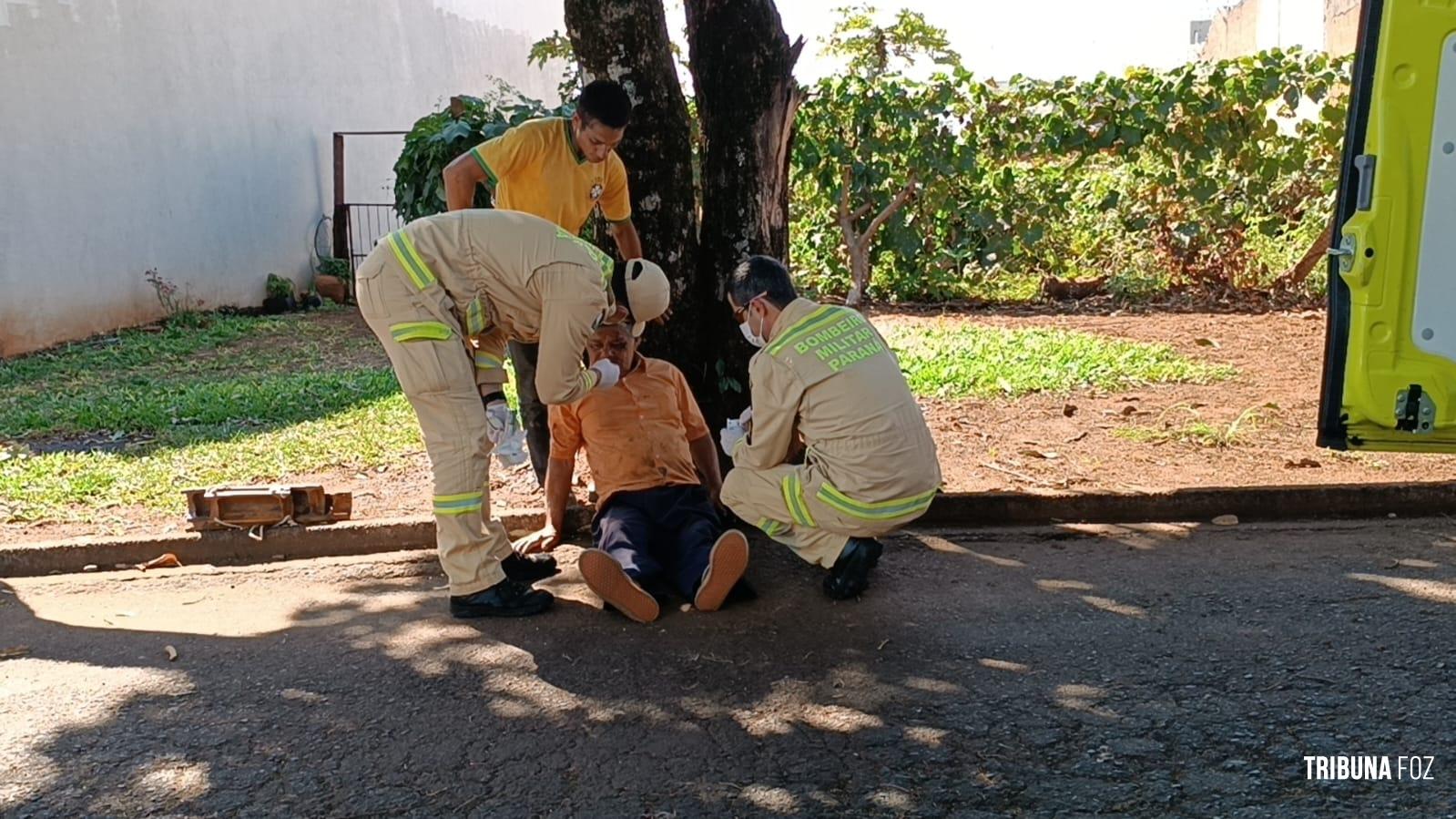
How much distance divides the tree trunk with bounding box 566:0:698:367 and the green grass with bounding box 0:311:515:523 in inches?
79.7

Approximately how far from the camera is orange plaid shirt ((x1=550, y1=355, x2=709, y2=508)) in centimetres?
473

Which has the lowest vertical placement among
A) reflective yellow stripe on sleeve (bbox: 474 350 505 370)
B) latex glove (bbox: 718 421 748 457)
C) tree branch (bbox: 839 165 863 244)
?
latex glove (bbox: 718 421 748 457)

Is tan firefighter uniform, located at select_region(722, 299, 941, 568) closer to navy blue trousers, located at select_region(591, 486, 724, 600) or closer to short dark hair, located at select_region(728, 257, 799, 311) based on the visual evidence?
short dark hair, located at select_region(728, 257, 799, 311)

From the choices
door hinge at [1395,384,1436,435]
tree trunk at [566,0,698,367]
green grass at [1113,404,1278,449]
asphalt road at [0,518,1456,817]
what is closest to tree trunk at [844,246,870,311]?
green grass at [1113,404,1278,449]

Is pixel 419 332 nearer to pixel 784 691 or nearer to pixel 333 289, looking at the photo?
pixel 784 691

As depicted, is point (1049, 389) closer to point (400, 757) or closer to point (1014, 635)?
point (1014, 635)

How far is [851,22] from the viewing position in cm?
1794

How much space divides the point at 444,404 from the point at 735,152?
1.84 metres

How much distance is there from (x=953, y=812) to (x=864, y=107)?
28.3ft

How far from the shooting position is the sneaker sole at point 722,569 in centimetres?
419

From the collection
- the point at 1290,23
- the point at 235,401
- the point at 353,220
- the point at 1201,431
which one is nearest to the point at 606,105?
the point at 1201,431

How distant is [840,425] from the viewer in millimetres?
4164

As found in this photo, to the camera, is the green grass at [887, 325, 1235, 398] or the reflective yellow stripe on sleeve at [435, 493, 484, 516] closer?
the reflective yellow stripe on sleeve at [435, 493, 484, 516]
